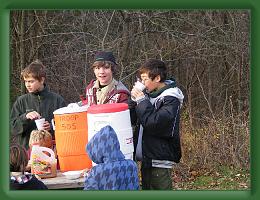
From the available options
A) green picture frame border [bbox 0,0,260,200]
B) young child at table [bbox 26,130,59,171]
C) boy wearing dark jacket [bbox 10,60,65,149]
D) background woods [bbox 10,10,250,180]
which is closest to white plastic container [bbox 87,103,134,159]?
young child at table [bbox 26,130,59,171]

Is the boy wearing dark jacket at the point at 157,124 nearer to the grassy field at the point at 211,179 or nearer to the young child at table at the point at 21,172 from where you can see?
the young child at table at the point at 21,172

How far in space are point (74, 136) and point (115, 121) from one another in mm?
298

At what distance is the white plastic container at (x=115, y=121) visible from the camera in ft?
9.55

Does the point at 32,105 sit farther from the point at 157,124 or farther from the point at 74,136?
the point at 157,124

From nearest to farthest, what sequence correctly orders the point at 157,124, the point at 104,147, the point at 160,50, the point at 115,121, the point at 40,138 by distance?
the point at 104,147 → the point at 115,121 → the point at 157,124 → the point at 40,138 → the point at 160,50

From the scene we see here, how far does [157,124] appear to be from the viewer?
10.00 feet

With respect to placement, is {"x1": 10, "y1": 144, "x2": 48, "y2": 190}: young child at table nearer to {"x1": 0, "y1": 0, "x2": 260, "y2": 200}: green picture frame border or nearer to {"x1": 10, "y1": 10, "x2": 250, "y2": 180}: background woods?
{"x1": 0, "y1": 0, "x2": 260, "y2": 200}: green picture frame border

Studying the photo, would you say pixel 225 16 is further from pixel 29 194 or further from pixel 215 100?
pixel 29 194

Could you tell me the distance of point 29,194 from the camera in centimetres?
201

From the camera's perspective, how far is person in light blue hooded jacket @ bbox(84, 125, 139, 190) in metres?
2.66

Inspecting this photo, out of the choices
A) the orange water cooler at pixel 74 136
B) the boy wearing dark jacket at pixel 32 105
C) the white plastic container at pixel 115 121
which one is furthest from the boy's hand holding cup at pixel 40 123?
the white plastic container at pixel 115 121
